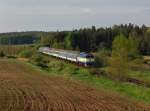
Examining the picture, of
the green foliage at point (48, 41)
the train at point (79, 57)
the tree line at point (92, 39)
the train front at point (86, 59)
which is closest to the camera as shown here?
the train front at point (86, 59)

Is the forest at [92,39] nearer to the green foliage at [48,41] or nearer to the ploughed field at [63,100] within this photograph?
the green foliage at [48,41]

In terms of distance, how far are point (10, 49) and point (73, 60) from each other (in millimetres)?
89496

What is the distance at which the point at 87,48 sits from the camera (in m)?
146

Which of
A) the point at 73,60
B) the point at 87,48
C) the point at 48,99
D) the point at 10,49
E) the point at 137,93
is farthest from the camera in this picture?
the point at 10,49

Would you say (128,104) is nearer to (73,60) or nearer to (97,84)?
(97,84)

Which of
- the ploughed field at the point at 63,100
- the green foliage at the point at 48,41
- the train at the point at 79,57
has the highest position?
the ploughed field at the point at 63,100

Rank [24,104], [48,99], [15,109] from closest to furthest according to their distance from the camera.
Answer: [15,109] → [24,104] → [48,99]

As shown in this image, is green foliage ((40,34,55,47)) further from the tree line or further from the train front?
the train front

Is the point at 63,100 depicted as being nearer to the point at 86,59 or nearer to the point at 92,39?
the point at 86,59

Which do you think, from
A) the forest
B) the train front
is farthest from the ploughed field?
the forest

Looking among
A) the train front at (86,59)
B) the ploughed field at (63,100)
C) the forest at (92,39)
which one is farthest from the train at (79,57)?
the forest at (92,39)

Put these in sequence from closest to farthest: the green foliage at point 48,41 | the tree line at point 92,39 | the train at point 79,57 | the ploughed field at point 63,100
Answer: the ploughed field at point 63,100 → the train at point 79,57 → the tree line at point 92,39 → the green foliage at point 48,41

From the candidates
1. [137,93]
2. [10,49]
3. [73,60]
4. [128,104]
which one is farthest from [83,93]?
[10,49]

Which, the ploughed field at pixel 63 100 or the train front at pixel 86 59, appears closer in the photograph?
the ploughed field at pixel 63 100
